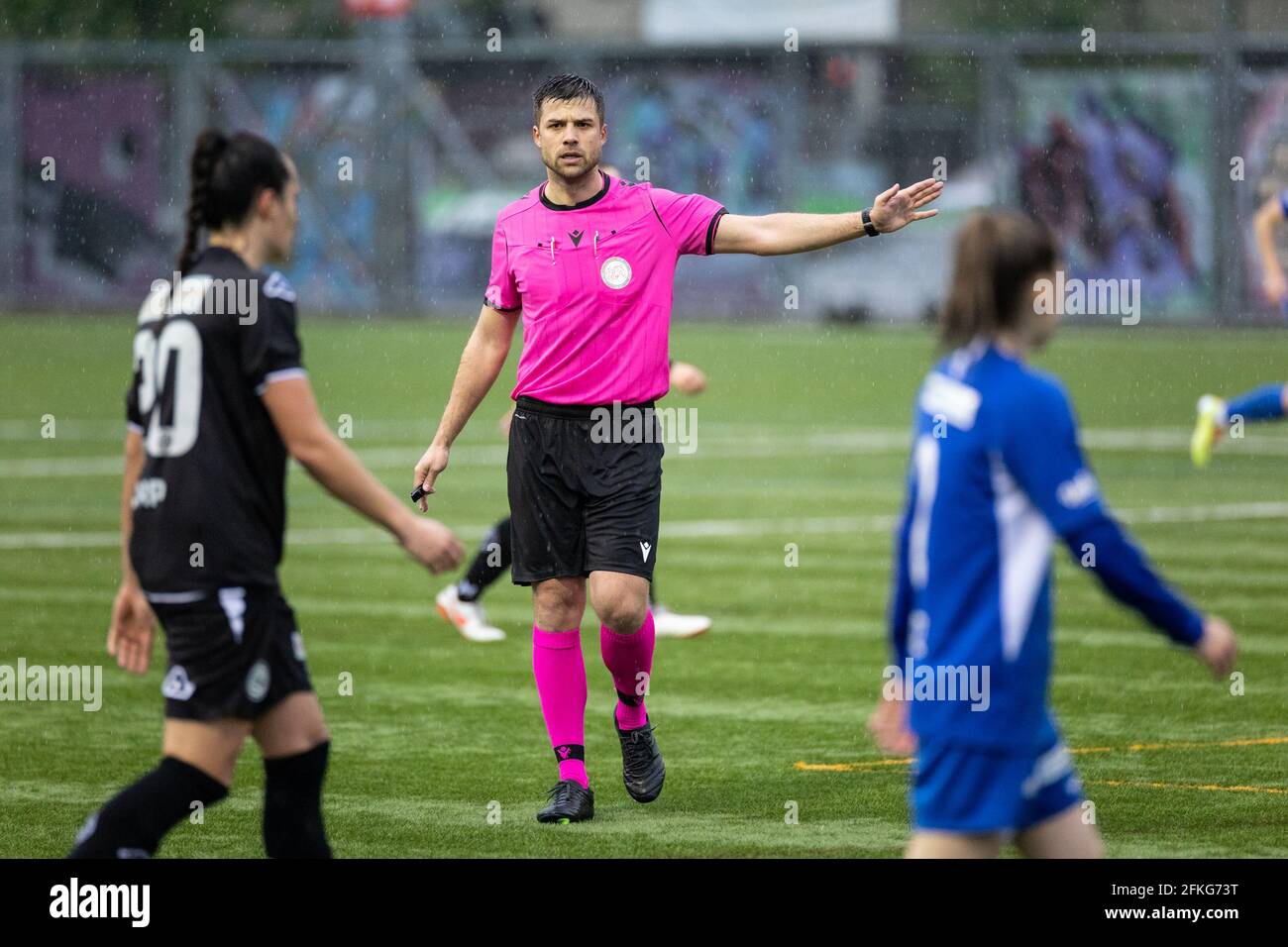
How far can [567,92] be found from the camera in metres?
7.99

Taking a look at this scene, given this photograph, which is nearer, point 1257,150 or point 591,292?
point 591,292

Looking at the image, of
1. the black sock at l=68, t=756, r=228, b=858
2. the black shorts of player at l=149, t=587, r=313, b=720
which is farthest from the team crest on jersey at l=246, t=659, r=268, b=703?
the black sock at l=68, t=756, r=228, b=858

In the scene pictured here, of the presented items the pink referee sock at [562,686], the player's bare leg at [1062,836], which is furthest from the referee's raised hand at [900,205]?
the player's bare leg at [1062,836]

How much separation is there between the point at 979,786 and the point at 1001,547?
21.2 inches

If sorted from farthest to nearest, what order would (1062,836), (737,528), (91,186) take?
(91,186) < (737,528) < (1062,836)

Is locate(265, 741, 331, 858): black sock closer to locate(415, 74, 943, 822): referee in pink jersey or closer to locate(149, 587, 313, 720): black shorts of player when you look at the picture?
locate(149, 587, 313, 720): black shorts of player

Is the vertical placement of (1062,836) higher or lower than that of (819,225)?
lower

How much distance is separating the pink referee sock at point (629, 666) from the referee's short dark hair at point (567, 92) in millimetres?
1972

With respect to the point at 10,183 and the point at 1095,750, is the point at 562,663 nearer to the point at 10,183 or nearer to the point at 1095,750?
the point at 1095,750

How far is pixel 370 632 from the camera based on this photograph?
12.7m

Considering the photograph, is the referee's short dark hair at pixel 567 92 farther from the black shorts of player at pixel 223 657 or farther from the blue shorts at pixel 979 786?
the blue shorts at pixel 979 786

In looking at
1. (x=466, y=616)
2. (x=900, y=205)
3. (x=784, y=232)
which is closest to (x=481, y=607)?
(x=466, y=616)

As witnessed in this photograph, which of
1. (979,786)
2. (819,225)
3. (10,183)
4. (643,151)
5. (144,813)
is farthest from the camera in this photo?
(10,183)
